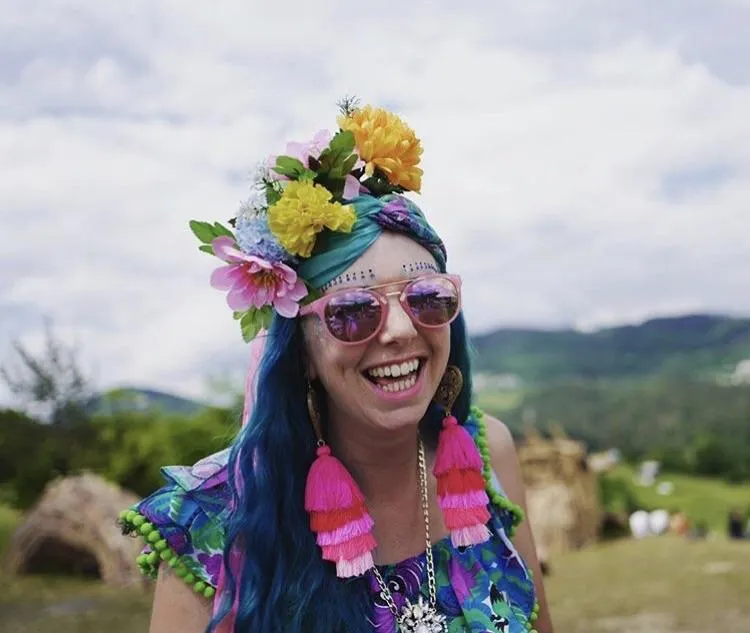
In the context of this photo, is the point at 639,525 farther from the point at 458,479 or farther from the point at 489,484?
the point at 458,479

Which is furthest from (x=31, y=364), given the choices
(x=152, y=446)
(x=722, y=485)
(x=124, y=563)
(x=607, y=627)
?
(x=722, y=485)

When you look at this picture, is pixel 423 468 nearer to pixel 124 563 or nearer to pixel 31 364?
pixel 124 563

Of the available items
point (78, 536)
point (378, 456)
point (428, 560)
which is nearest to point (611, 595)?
point (78, 536)

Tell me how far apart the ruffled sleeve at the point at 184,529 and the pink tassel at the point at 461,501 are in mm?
484

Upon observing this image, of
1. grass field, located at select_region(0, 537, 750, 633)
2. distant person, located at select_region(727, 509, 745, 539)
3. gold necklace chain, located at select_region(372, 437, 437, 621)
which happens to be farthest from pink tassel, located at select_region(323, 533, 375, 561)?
distant person, located at select_region(727, 509, 745, 539)

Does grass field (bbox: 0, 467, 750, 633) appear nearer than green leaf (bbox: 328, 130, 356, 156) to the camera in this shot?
No

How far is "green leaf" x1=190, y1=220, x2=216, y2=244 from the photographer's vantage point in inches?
83.2

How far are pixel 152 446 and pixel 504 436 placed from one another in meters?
6.25

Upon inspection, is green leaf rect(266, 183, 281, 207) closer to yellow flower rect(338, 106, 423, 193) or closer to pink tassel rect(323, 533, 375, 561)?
yellow flower rect(338, 106, 423, 193)

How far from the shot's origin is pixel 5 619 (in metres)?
6.64

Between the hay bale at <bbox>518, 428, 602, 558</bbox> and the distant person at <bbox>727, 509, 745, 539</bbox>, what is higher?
the hay bale at <bbox>518, 428, 602, 558</bbox>

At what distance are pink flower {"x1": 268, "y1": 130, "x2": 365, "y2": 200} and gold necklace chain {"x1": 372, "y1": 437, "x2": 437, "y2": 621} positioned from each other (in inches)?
24.3

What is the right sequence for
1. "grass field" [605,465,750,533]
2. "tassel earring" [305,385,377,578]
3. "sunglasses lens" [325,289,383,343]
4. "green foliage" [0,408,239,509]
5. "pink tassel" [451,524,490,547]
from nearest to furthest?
"sunglasses lens" [325,289,383,343], "tassel earring" [305,385,377,578], "pink tassel" [451,524,490,547], "green foliage" [0,408,239,509], "grass field" [605,465,750,533]

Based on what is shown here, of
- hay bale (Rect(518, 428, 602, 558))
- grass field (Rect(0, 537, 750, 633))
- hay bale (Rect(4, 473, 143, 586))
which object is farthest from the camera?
hay bale (Rect(518, 428, 602, 558))
